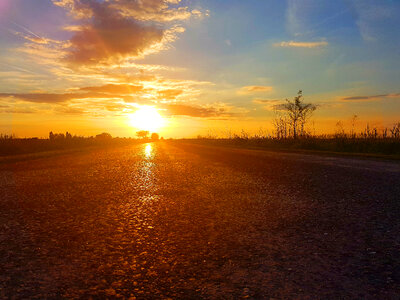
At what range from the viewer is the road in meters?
3.30

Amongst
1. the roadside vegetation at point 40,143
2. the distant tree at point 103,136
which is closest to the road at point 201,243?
the roadside vegetation at point 40,143

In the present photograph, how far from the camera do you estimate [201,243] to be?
4598mm

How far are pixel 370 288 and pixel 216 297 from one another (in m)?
1.43

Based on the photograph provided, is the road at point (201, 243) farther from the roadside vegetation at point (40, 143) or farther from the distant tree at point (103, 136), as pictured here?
the distant tree at point (103, 136)

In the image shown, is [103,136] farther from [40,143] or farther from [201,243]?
[201,243]

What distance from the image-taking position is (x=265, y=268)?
375cm

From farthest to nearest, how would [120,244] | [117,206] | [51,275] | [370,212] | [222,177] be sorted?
[222,177] → [117,206] → [370,212] → [120,244] → [51,275]

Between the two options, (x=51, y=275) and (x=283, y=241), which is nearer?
(x=51, y=275)

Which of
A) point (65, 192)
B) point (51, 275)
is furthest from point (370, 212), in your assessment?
point (65, 192)

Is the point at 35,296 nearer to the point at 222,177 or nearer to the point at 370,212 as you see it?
the point at 370,212

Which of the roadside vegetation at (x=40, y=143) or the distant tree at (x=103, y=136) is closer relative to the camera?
the roadside vegetation at (x=40, y=143)

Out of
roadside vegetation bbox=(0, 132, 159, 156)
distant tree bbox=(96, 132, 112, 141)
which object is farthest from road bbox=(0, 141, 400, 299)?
distant tree bbox=(96, 132, 112, 141)

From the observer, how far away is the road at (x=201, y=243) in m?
3.30

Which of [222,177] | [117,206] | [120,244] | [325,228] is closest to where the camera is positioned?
[120,244]
